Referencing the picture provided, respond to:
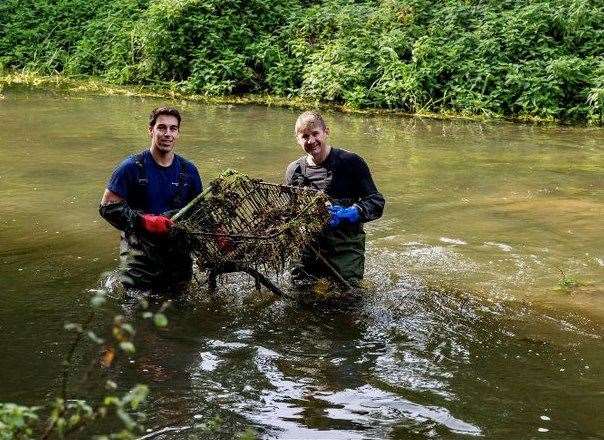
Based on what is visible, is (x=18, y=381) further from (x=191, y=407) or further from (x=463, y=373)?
(x=463, y=373)

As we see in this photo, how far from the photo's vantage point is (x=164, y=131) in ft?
19.7

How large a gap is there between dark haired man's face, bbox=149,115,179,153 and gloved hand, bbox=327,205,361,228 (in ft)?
3.93

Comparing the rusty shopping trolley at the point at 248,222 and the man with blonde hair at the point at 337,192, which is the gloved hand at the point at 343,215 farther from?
the rusty shopping trolley at the point at 248,222

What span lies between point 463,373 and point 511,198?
5.37m

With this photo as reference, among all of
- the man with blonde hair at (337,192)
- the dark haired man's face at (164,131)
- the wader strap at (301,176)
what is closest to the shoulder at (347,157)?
the man with blonde hair at (337,192)

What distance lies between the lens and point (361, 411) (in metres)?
4.66

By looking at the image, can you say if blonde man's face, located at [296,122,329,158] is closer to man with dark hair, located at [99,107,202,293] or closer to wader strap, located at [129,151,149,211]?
man with dark hair, located at [99,107,202,293]

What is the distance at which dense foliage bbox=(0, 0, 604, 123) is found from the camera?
53.2 ft

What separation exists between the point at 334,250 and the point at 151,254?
1307mm

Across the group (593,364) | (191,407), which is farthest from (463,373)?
(191,407)

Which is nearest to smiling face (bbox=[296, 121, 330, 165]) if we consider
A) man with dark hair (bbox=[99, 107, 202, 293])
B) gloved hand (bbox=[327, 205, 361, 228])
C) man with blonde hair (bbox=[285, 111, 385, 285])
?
man with blonde hair (bbox=[285, 111, 385, 285])

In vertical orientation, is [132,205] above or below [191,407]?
above

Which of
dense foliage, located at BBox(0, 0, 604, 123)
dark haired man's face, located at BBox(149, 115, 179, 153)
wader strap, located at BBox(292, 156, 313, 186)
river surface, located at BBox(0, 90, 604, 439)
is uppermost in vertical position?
dense foliage, located at BBox(0, 0, 604, 123)

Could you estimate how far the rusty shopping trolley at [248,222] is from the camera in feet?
19.1
